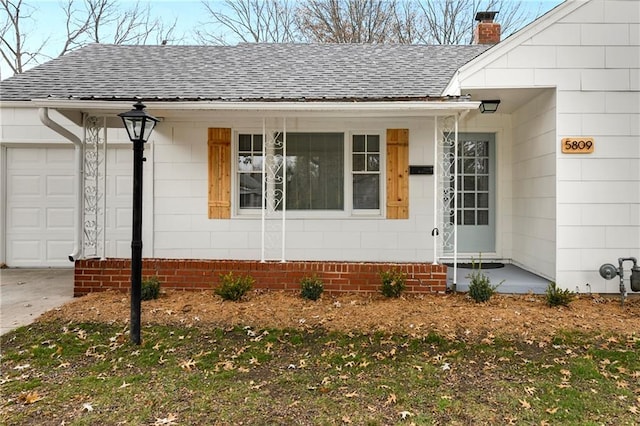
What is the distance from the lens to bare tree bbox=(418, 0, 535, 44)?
16.1 meters

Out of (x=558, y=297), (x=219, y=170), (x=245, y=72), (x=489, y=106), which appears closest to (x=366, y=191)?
(x=489, y=106)

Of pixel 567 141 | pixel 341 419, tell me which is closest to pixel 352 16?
pixel 567 141

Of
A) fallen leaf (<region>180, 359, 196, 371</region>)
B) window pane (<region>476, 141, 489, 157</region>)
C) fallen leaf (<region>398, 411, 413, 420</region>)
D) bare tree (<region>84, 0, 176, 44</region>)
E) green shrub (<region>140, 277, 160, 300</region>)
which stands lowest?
fallen leaf (<region>398, 411, 413, 420</region>)

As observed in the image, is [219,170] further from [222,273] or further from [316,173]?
[222,273]

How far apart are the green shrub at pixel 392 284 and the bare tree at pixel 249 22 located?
14196 mm

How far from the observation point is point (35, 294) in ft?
19.3

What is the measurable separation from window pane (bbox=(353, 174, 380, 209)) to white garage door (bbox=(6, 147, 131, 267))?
559cm

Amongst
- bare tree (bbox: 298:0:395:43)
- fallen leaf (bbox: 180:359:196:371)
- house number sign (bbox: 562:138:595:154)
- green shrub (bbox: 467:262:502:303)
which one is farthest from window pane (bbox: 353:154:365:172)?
bare tree (bbox: 298:0:395:43)

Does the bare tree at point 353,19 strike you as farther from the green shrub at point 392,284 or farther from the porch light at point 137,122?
the porch light at point 137,122

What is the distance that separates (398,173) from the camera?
667cm

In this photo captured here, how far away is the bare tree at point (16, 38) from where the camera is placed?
45.4 ft

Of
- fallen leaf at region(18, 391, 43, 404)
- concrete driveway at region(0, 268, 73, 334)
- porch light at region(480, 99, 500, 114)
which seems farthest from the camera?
porch light at region(480, 99, 500, 114)

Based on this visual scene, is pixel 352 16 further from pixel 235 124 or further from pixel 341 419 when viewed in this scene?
pixel 341 419

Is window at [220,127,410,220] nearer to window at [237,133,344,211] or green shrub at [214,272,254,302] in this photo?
window at [237,133,344,211]
